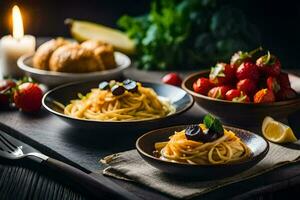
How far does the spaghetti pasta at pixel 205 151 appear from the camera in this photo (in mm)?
2320

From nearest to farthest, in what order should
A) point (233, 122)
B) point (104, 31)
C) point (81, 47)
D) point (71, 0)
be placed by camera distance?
point (233, 122) → point (81, 47) → point (104, 31) → point (71, 0)

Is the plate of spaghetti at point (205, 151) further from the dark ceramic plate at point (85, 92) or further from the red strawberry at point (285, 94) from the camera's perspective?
the red strawberry at point (285, 94)

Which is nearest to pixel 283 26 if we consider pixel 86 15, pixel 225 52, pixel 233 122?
pixel 225 52

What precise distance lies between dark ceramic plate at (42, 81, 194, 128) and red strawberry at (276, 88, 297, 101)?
38 centimetres

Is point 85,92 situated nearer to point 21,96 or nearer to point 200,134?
point 21,96

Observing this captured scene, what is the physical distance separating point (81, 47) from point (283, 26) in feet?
4.55

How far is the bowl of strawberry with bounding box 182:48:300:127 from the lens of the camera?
285 centimetres

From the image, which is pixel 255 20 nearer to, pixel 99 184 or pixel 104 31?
pixel 104 31

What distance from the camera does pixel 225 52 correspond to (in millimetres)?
4043

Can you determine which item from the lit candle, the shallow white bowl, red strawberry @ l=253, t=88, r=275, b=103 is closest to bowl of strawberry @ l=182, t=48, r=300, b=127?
red strawberry @ l=253, t=88, r=275, b=103

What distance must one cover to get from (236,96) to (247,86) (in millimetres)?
64

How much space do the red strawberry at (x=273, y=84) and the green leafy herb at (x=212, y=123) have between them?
60 cm

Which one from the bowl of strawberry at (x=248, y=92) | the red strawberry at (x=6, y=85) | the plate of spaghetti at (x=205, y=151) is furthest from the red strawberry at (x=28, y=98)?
the plate of spaghetti at (x=205, y=151)

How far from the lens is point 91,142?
9.11 ft
